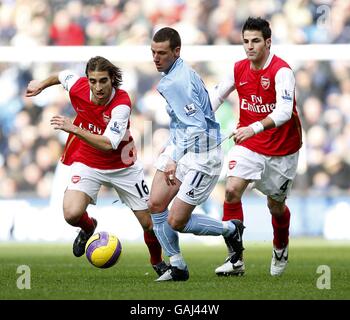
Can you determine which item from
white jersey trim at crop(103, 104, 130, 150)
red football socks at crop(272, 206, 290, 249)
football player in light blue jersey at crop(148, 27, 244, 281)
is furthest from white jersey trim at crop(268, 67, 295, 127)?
white jersey trim at crop(103, 104, 130, 150)

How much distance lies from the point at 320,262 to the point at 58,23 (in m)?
8.09

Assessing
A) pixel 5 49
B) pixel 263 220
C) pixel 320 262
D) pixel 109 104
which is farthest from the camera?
pixel 5 49

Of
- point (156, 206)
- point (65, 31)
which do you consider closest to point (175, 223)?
point (156, 206)

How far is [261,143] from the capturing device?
9.98 meters

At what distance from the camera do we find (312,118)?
1731 centimetres

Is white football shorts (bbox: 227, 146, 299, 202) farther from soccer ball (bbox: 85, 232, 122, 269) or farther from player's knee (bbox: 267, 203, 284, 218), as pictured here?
soccer ball (bbox: 85, 232, 122, 269)

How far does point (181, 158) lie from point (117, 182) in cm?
93

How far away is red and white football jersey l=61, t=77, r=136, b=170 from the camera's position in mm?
9633

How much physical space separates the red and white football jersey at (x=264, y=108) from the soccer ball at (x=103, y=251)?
5.63 feet

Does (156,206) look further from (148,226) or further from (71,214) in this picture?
(71,214)

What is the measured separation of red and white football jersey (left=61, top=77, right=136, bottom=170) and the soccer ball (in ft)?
2.57
